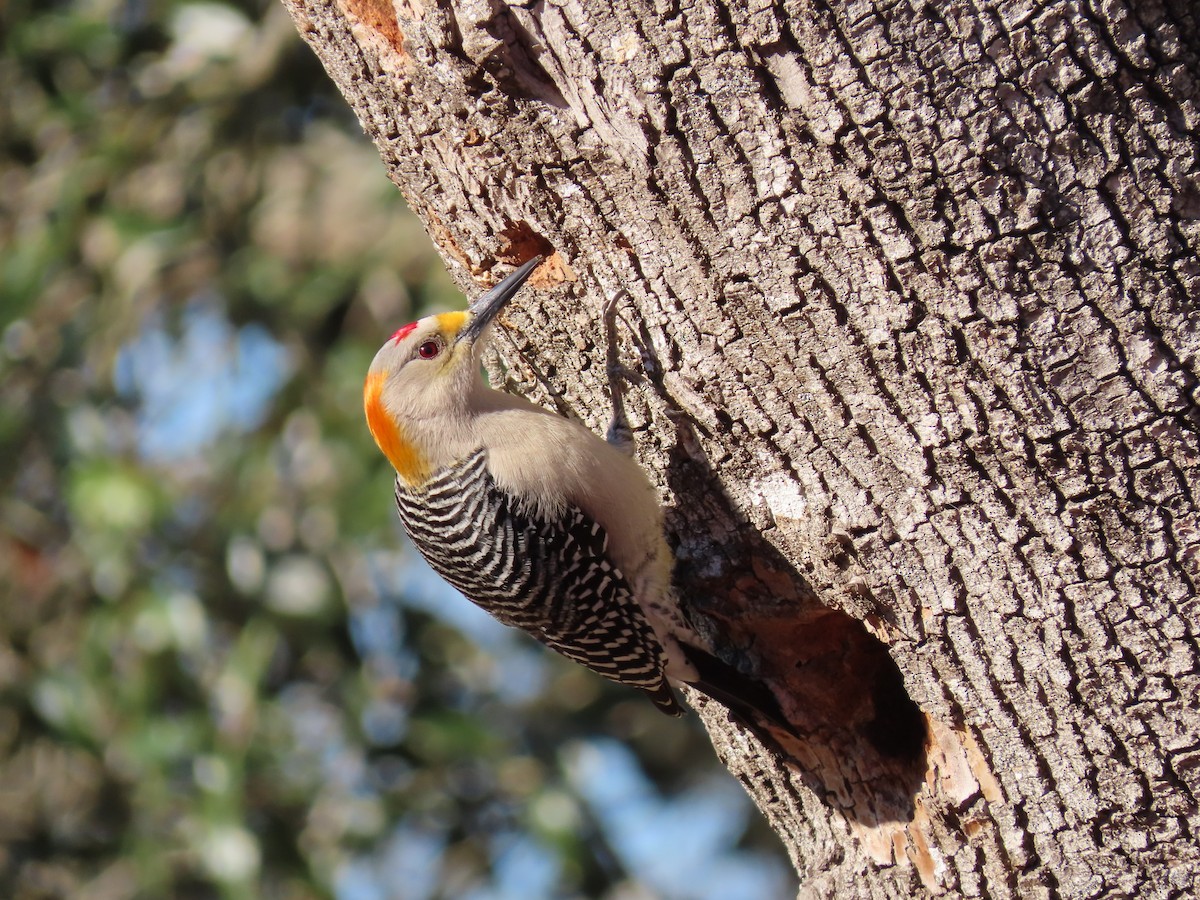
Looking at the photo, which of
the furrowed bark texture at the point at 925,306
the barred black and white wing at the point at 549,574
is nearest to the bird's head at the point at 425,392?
the barred black and white wing at the point at 549,574

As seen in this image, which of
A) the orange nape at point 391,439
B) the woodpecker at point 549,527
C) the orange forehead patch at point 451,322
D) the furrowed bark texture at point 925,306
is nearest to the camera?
the furrowed bark texture at point 925,306

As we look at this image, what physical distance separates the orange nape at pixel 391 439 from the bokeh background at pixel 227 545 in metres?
0.85

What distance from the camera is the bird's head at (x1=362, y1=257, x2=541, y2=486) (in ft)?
12.6

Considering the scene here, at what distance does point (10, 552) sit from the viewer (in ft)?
18.0

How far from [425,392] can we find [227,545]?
1614mm

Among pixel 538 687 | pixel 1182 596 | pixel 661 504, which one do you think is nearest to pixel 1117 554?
pixel 1182 596

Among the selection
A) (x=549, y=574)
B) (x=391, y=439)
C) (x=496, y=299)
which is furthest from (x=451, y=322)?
(x=549, y=574)

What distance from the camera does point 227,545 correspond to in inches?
202

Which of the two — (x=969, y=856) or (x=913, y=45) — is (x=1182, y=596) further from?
(x=913, y=45)

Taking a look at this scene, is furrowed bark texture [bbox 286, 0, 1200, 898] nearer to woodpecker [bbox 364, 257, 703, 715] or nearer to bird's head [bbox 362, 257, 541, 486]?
woodpecker [bbox 364, 257, 703, 715]

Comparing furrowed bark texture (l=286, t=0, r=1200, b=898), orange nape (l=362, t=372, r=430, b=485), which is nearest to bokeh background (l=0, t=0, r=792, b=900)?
orange nape (l=362, t=372, r=430, b=485)

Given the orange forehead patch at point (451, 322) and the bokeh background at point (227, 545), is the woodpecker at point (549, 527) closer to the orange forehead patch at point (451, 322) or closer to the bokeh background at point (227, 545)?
the orange forehead patch at point (451, 322)

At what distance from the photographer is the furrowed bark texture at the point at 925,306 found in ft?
7.31

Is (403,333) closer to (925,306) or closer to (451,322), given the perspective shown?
(451,322)
